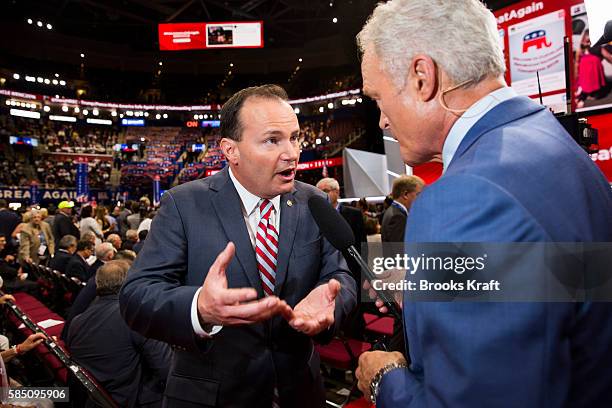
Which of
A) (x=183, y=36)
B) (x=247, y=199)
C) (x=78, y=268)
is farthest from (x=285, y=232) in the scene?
(x=183, y=36)

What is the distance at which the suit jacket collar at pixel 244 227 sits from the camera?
4.60 ft

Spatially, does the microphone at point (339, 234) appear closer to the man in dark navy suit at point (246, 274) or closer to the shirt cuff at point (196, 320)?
the man in dark navy suit at point (246, 274)

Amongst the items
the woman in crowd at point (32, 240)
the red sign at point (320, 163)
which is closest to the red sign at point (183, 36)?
the woman in crowd at point (32, 240)

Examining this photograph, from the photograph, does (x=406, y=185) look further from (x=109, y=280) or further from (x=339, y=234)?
(x=339, y=234)

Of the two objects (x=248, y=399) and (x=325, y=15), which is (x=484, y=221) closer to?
(x=248, y=399)

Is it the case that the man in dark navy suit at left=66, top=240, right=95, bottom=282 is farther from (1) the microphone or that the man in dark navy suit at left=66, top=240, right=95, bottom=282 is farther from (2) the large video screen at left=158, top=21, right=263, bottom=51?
(2) the large video screen at left=158, top=21, right=263, bottom=51

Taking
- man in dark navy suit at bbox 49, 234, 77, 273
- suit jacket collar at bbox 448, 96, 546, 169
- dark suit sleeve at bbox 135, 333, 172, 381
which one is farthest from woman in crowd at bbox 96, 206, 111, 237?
suit jacket collar at bbox 448, 96, 546, 169

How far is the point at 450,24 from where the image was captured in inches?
35.4

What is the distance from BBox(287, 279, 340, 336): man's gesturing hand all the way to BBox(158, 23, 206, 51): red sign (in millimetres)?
13577

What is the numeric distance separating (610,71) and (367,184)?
18.9ft

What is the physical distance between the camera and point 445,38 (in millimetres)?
897

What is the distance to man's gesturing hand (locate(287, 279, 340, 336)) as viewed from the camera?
3.69ft

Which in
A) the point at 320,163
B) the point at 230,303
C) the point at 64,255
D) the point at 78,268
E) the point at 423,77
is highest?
the point at 320,163

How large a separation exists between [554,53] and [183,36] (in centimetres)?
1146
